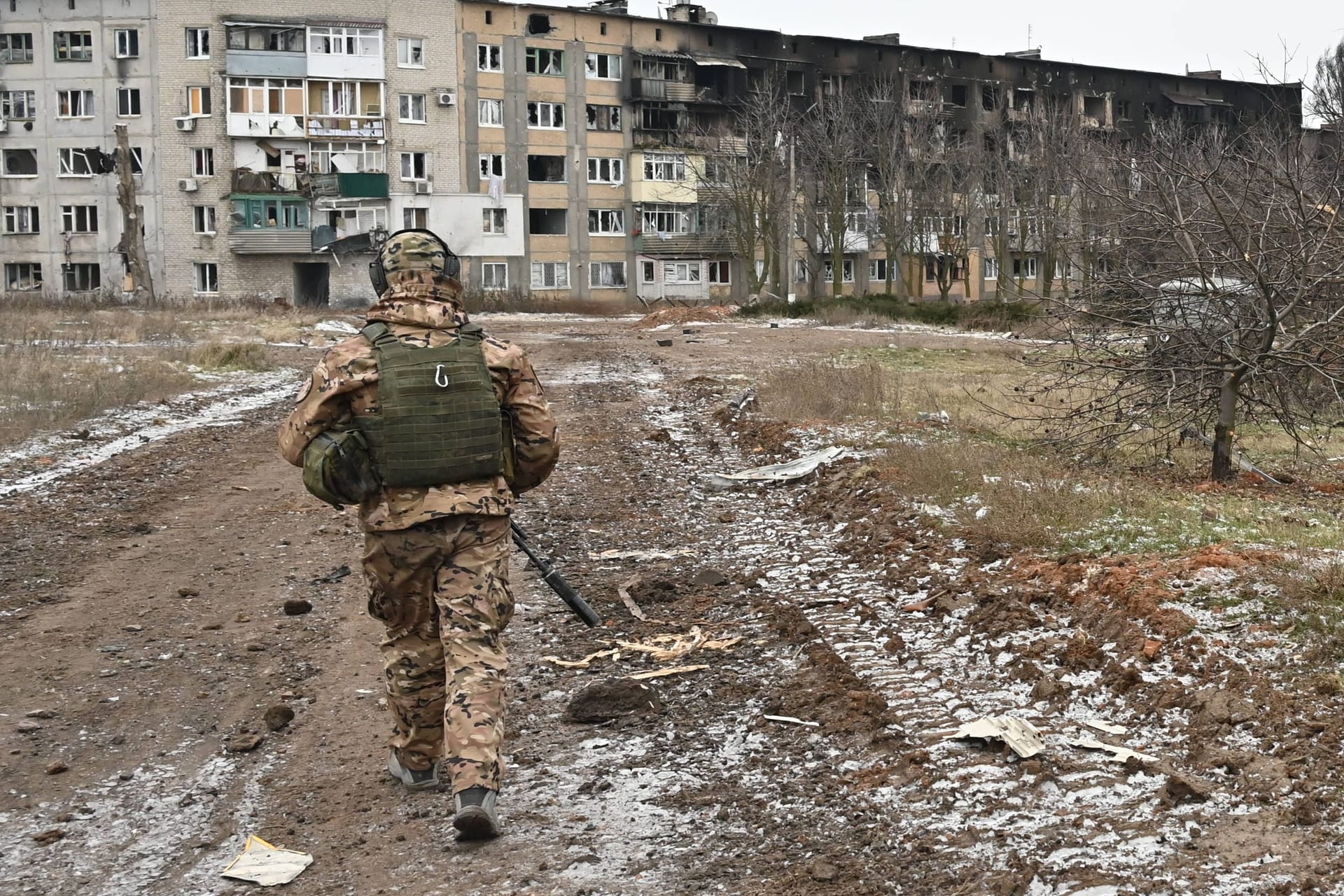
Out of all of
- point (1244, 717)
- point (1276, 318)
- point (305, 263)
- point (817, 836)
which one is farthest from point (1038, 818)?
point (305, 263)

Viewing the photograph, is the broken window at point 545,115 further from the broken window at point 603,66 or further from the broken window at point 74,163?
the broken window at point 74,163

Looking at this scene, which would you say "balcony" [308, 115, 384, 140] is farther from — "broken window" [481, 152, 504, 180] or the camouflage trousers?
the camouflage trousers

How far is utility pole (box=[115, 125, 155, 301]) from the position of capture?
52.1 meters

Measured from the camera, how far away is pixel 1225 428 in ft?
35.9

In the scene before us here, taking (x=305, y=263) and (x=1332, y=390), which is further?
(x=305, y=263)

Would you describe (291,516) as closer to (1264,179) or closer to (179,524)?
(179,524)

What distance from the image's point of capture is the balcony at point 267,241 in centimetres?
6022

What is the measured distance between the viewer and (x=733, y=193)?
213 ft

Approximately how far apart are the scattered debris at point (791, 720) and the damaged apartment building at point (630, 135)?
56.3 m

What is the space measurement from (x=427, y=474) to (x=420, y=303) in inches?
24.7

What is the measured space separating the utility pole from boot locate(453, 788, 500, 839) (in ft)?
164

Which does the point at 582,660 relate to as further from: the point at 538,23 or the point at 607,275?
the point at 538,23

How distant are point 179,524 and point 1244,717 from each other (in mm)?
8200

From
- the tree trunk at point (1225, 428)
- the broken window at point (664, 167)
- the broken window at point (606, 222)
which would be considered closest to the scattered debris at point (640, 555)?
the tree trunk at point (1225, 428)
